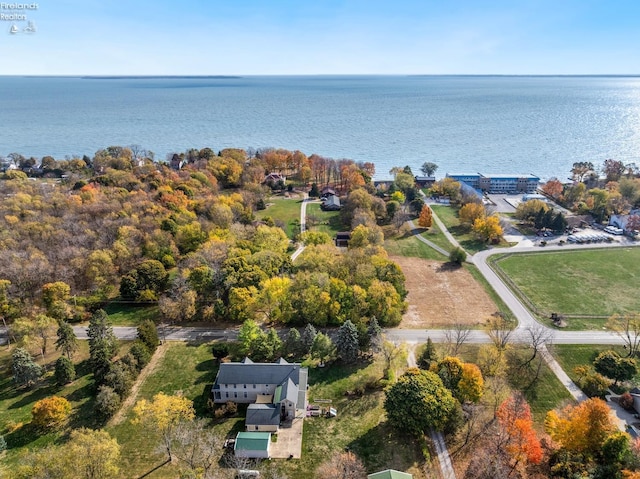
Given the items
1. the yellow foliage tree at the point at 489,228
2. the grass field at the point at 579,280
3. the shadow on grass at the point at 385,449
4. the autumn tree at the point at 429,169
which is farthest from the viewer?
the autumn tree at the point at 429,169

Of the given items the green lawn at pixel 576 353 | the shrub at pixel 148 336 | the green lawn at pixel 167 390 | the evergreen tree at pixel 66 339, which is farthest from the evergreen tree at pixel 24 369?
the green lawn at pixel 576 353

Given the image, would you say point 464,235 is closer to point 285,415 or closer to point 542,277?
point 542,277

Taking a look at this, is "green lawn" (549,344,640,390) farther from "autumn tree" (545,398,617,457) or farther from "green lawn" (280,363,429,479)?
"green lawn" (280,363,429,479)

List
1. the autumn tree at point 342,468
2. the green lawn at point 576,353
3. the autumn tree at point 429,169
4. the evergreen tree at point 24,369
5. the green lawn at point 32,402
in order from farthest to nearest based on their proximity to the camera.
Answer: the autumn tree at point 429,169 → the green lawn at point 576,353 → the evergreen tree at point 24,369 → the green lawn at point 32,402 → the autumn tree at point 342,468

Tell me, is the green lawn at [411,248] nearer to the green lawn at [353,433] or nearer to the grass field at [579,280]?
the grass field at [579,280]

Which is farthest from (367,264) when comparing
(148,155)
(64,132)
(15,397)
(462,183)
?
(64,132)
